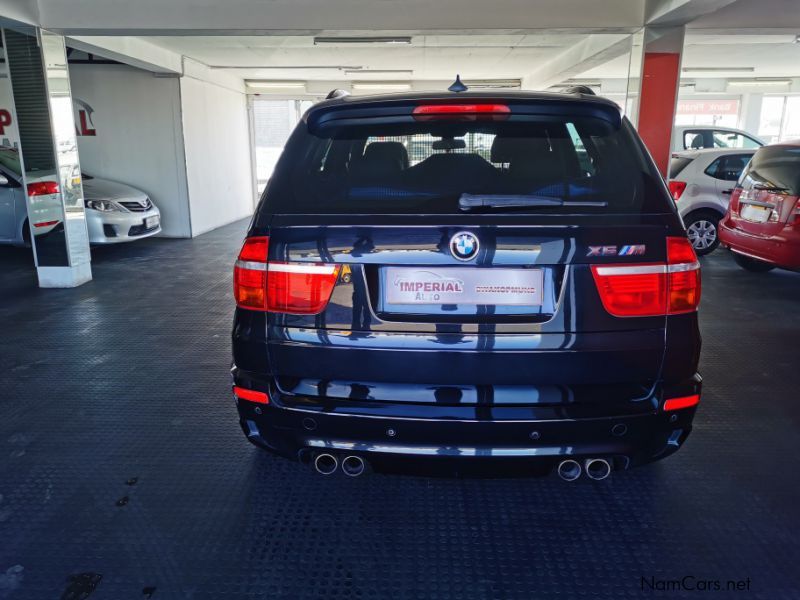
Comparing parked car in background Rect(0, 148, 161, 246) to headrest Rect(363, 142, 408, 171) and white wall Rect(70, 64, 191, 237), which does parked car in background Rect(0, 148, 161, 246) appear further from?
headrest Rect(363, 142, 408, 171)

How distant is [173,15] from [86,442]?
485cm

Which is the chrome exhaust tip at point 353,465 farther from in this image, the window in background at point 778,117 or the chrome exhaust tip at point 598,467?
the window in background at point 778,117

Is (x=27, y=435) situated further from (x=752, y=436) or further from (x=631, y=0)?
(x=631, y=0)

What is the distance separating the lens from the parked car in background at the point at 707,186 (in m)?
7.50

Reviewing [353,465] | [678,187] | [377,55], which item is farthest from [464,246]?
[377,55]

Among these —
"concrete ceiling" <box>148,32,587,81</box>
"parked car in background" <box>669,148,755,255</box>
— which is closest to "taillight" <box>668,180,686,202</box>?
"parked car in background" <box>669,148,755,255</box>

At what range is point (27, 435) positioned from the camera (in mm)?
2939

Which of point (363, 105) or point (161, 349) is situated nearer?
point (363, 105)

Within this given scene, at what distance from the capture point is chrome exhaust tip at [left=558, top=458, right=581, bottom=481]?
6.10ft

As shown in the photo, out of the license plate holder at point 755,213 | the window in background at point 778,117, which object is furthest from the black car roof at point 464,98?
the window in background at point 778,117

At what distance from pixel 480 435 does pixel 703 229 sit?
7166 millimetres

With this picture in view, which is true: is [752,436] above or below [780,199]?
below

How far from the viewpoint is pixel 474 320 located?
173cm

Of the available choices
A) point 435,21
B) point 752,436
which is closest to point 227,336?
point 752,436
